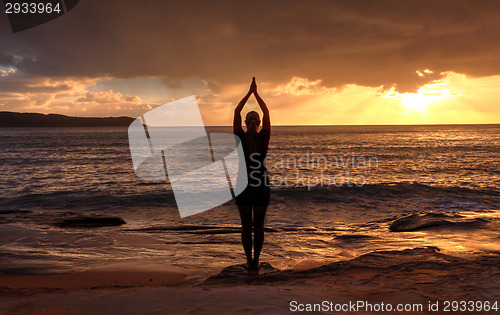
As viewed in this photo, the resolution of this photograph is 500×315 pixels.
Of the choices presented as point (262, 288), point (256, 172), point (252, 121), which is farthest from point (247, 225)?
point (252, 121)

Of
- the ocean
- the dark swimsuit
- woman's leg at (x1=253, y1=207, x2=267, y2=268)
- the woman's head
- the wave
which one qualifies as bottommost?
the ocean

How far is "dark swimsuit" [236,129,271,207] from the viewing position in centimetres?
559

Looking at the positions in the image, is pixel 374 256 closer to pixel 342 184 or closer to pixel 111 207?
pixel 111 207

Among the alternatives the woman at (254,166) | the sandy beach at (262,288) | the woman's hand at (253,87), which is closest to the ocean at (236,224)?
the sandy beach at (262,288)

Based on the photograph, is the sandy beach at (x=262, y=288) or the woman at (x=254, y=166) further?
the woman at (x=254, y=166)

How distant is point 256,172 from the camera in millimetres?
5578

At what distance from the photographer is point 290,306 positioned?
3.64 m

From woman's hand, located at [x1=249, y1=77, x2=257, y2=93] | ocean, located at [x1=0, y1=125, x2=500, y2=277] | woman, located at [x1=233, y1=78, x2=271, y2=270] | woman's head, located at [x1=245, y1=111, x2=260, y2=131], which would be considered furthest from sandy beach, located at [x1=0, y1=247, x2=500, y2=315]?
woman's hand, located at [x1=249, y1=77, x2=257, y2=93]

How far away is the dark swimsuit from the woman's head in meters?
0.13

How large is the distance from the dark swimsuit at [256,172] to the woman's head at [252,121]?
0.13 meters

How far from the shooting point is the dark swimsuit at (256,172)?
559 cm

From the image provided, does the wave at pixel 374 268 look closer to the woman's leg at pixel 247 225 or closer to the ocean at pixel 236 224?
the woman's leg at pixel 247 225

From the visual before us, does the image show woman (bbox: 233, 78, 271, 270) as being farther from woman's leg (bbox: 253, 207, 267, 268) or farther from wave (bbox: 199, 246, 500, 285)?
wave (bbox: 199, 246, 500, 285)

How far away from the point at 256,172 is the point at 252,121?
0.86 metres
